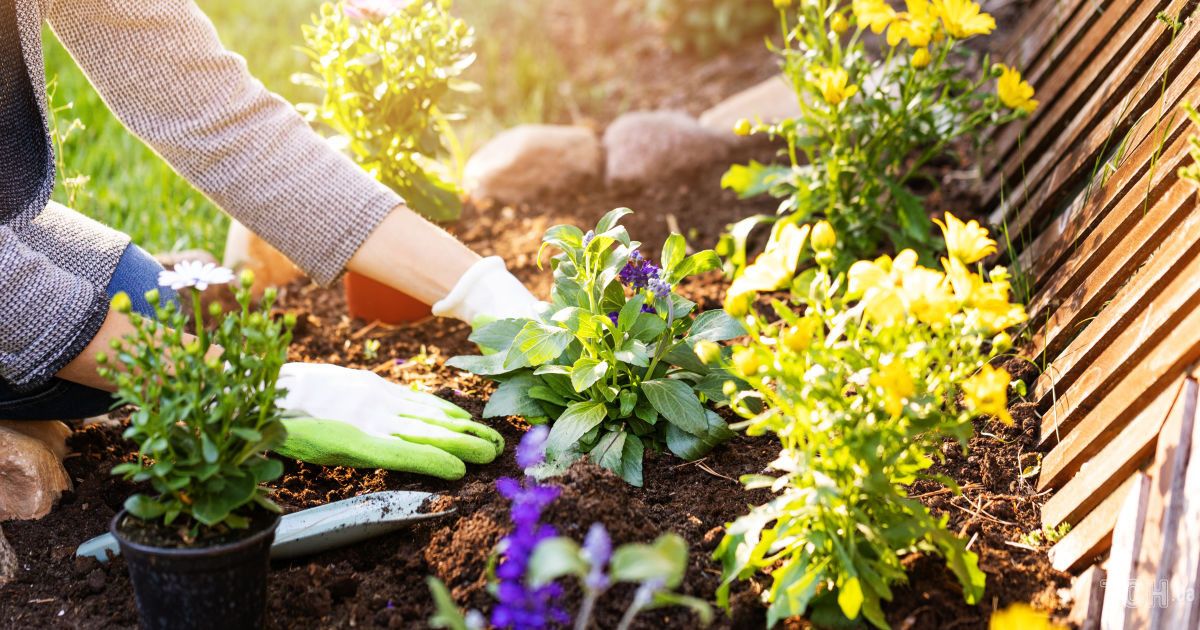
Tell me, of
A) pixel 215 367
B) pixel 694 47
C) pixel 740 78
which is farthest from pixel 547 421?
pixel 694 47

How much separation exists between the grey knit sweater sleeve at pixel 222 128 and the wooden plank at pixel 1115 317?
1.20m

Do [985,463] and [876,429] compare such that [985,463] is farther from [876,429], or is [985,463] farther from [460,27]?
[460,27]

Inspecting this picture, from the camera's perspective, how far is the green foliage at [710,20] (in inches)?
144

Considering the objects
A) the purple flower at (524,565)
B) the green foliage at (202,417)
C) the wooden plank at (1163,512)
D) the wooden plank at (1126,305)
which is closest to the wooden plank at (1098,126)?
the wooden plank at (1126,305)

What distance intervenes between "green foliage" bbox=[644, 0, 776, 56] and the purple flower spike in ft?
8.13

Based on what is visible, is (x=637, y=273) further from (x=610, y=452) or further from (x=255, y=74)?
(x=255, y=74)

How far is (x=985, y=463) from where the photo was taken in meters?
1.59

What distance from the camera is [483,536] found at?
1396mm

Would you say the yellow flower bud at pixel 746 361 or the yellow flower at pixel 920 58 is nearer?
the yellow flower bud at pixel 746 361

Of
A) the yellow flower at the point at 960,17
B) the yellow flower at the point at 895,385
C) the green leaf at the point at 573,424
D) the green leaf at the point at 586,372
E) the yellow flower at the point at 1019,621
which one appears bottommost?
the green leaf at the point at 573,424

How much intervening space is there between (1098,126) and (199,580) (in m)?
1.73

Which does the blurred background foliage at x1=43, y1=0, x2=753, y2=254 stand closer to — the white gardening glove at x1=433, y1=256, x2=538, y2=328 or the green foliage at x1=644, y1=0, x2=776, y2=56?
the green foliage at x1=644, y1=0, x2=776, y2=56

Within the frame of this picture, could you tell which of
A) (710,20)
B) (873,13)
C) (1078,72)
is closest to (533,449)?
(873,13)

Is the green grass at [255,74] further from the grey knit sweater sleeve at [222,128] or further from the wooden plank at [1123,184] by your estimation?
the wooden plank at [1123,184]
